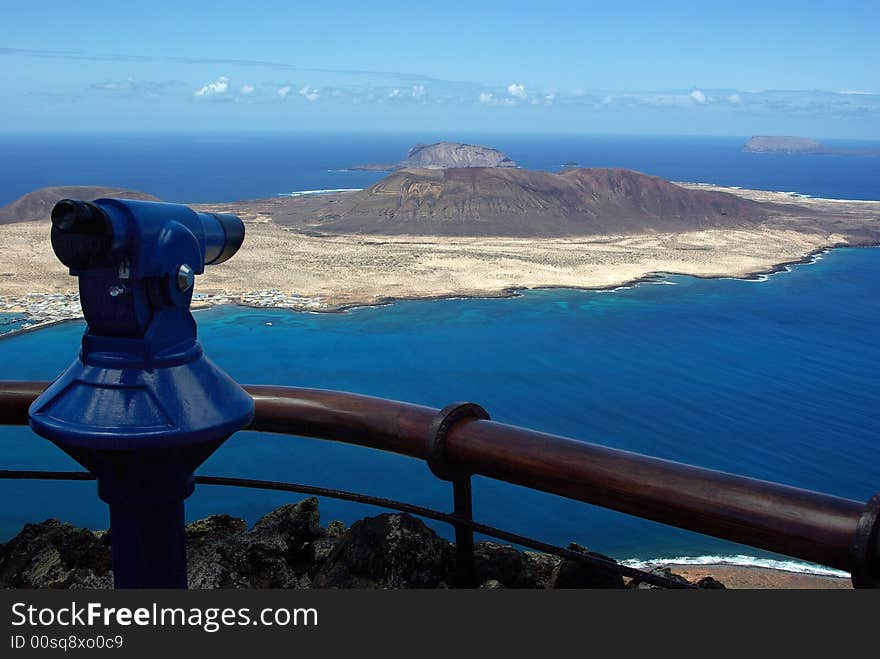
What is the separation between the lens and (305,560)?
1.88m

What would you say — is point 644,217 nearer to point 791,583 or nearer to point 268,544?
point 791,583

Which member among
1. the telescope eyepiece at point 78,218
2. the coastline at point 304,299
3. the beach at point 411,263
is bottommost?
the coastline at point 304,299

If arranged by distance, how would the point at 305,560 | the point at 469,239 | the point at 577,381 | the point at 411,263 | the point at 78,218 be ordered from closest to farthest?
the point at 78,218, the point at 305,560, the point at 577,381, the point at 411,263, the point at 469,239

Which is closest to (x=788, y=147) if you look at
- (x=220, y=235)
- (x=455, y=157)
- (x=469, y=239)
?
(x=455, y=157)

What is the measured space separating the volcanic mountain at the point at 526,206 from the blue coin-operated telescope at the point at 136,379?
3570 cm

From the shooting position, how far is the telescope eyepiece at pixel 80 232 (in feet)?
3.16

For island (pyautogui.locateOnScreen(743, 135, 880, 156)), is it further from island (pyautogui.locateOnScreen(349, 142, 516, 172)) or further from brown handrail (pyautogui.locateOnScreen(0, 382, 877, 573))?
brown handrail (pyautogui.locateOnScreen(0, 382, 877, 573))

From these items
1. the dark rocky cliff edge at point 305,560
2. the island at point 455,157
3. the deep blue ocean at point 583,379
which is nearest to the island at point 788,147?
the island at point 455,157

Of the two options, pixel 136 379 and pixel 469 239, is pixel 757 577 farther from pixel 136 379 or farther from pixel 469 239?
pixel 469 239

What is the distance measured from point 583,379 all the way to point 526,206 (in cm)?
2045

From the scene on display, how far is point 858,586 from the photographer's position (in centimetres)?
101

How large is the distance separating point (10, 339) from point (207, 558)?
68.3 ft

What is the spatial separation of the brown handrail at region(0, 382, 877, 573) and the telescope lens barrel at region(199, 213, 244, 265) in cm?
38

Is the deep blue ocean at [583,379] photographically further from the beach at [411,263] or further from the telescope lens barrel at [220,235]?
the telescope lens barrel at [220,235]
